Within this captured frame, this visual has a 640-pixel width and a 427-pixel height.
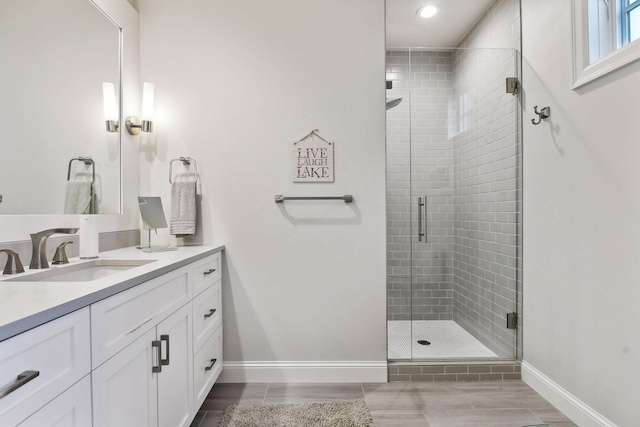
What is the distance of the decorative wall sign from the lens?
218cm

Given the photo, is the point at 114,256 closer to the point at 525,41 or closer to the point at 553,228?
the point at 553,228

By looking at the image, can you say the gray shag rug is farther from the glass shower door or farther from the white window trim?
the white window trim

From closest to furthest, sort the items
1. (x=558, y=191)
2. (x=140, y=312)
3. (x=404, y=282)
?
1. (x=140, y=312)
2. (x=558, y=191)
3. (x=404, y=282)

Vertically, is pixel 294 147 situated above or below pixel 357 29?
below

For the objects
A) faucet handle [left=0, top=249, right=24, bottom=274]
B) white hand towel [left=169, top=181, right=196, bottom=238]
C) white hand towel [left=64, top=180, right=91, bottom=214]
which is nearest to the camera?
faucet handle [left=0, top=249, right=24, bottom=274]

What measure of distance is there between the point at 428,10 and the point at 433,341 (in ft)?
7.73

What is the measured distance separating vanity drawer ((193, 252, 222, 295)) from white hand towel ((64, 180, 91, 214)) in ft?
2.08

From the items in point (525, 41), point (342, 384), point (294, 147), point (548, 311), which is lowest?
point (342, 384)

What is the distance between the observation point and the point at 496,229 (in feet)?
7.61

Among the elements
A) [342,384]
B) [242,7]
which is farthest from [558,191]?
[242,7]

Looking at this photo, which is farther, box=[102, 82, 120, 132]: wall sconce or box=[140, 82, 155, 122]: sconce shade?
→ box=[140, 82, 155, 122]: sconce shade

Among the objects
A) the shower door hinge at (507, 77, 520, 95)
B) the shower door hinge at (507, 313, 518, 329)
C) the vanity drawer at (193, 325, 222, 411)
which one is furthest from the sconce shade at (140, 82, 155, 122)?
the shower door hinge at (507, 313, 518, 329)

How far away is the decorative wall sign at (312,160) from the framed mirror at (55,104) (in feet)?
3.44

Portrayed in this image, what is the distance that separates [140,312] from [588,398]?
2.02 m
